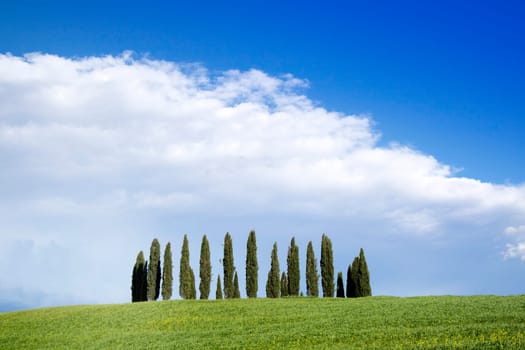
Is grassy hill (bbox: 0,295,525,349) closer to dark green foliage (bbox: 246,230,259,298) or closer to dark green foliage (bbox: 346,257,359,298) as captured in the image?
dark green foliage (bbox: 246,230,259,298)

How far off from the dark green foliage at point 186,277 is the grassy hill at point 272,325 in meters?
17.8

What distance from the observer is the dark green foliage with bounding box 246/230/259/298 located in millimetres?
74250

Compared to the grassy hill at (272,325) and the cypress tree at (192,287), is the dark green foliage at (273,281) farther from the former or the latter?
the grassy hill at (272,325)

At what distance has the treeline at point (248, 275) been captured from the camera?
74.6 meters

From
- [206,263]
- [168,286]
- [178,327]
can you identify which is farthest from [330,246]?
[178,327]

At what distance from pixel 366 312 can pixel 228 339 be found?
12.9 meters

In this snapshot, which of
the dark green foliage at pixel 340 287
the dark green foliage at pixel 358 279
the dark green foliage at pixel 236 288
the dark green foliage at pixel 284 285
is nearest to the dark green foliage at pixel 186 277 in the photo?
the dark green foliage at pixel 236 288

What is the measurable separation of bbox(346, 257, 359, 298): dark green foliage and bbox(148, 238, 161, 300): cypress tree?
26.8 m

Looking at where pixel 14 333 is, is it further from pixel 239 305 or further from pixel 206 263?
pixel 206 263

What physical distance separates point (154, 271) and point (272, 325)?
40393 mm

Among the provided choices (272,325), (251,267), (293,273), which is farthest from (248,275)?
(272,325)

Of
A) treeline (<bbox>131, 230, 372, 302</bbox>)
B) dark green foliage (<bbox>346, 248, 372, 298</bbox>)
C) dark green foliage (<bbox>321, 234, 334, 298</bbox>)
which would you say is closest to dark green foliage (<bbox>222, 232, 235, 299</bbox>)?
treeline (<bbox>131, 230, 372, 302</bbox>)

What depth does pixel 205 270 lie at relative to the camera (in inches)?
2977

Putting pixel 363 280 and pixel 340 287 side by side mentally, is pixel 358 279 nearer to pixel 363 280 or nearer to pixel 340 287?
pixel 363 280
